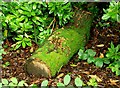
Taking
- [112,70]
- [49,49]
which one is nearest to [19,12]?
[49,49]

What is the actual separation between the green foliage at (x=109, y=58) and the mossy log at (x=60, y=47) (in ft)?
0.55

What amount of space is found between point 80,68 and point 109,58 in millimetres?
409

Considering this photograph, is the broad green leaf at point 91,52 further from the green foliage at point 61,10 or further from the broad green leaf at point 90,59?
the green foliage at point 61,10

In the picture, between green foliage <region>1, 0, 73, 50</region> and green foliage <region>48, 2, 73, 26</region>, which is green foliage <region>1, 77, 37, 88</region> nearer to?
green foliage <region>1, 0, 73, 50</region>

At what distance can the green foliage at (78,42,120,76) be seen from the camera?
381 centimetres

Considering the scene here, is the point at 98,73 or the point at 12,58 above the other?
the point at 12,58

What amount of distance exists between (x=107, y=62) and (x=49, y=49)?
2.59 feet

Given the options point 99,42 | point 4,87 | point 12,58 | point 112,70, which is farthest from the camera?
point 99,42

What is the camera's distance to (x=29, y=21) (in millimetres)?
4406

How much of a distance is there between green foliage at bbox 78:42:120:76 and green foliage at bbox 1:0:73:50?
0.64 meters

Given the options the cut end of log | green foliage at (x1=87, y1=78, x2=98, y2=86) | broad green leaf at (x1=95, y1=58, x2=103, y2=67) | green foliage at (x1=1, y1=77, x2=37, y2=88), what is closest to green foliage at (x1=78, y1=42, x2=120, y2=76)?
broad green leaf at (x1=95, y1=58, x2=103, y2=67)

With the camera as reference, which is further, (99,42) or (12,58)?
(99,42)

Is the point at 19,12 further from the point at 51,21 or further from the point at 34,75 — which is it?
the point at 34,75

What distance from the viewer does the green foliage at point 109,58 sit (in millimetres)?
3811
